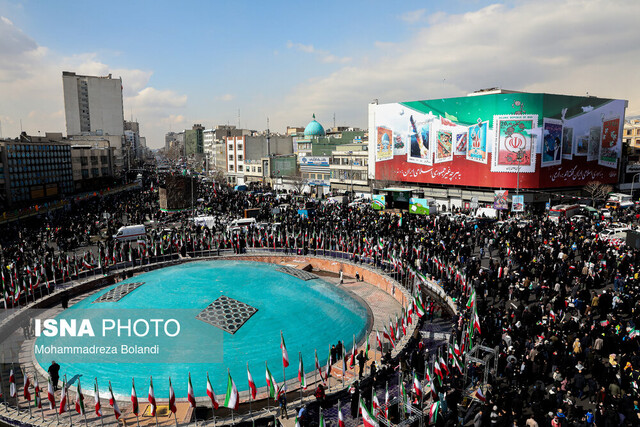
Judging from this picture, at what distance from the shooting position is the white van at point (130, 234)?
36656 millimetres

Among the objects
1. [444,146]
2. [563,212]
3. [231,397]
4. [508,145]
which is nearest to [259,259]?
[231,397]

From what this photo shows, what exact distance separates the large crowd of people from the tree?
12.2m

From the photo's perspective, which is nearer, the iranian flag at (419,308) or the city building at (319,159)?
the iranian flag at (419,308)

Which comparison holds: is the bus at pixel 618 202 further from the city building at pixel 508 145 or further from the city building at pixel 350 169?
the city building at pixel 350 169

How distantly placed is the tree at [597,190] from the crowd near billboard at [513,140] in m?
1.46

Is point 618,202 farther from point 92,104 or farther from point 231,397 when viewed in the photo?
point 92,104

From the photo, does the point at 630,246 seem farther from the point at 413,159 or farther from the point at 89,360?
the point at 413,159

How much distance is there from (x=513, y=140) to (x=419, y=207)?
744 inches

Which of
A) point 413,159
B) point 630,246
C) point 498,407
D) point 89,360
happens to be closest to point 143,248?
point 89,360

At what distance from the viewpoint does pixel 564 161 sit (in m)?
55.0

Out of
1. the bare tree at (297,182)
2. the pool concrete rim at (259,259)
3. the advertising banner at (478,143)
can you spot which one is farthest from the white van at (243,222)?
the advertising banner at (478,143)

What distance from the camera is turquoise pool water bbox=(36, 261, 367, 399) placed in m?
15.5

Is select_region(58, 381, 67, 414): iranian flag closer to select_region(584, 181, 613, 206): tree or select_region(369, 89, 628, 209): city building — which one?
select_region(369, 89, 628, 209): city building

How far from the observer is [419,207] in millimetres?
46000
